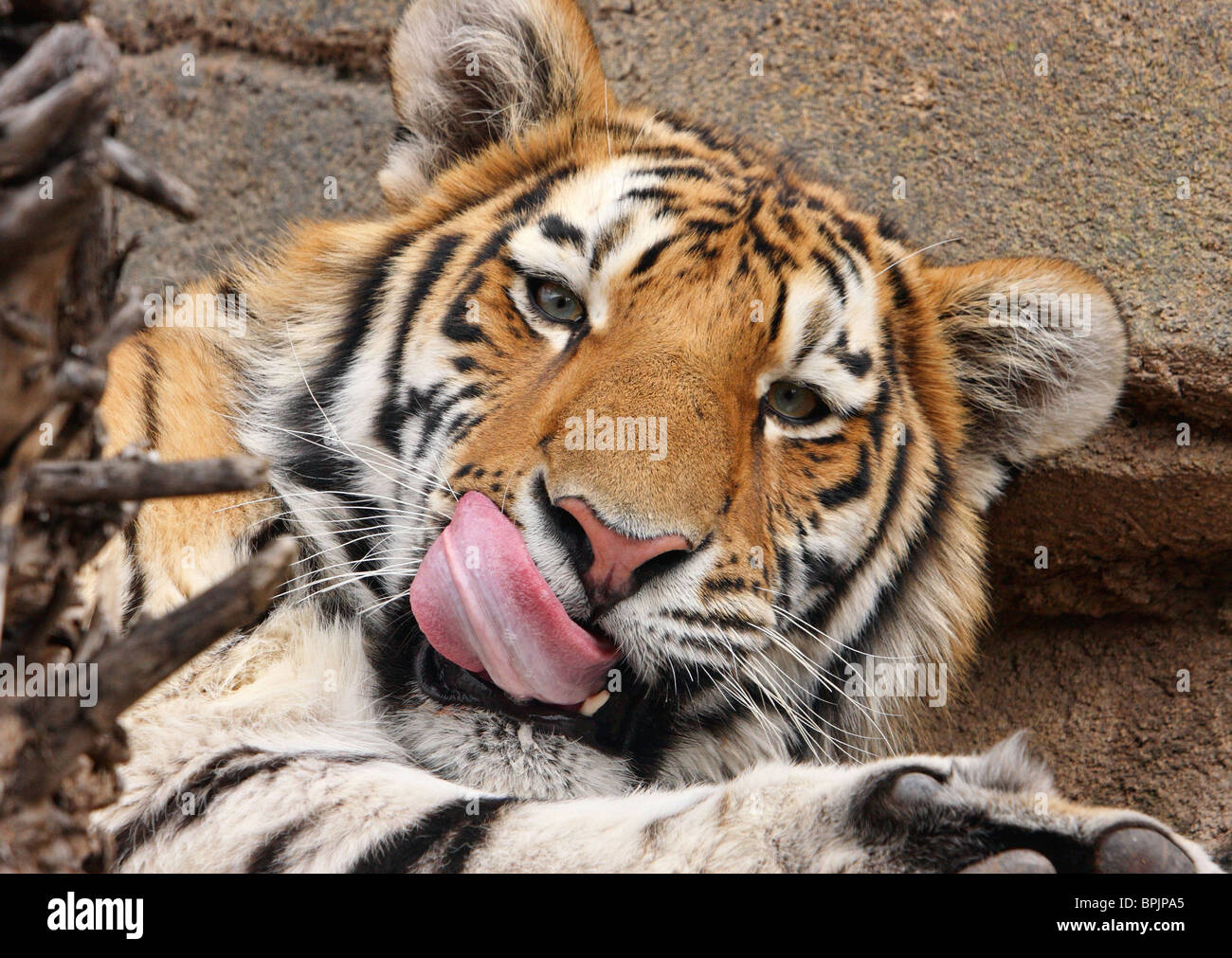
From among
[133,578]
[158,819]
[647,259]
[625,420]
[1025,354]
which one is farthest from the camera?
[1025,354]

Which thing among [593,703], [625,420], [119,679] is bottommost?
[593,703]

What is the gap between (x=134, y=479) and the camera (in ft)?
3.62

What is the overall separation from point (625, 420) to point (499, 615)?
391 mm

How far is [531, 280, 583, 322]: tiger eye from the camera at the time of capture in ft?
7.24

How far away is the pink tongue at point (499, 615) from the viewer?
1754mm

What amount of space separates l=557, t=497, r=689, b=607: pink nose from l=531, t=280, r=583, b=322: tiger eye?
55cm

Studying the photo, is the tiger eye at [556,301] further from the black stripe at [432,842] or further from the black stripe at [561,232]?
the black stripe at [432,842]

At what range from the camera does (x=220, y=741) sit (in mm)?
1870

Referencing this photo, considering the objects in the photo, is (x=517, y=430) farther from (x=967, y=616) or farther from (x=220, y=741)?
(x=967, y=616)

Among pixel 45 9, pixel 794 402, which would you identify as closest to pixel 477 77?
pixel 794 402

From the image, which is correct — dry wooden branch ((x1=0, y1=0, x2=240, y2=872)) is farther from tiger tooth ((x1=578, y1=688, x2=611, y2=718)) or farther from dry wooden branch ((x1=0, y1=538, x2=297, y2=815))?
tiger tooth ((x1=578, y1=688, x2=611, y2=718))

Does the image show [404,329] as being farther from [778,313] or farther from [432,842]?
[432,842]

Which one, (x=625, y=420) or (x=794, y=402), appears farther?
(x=794, y=402)
